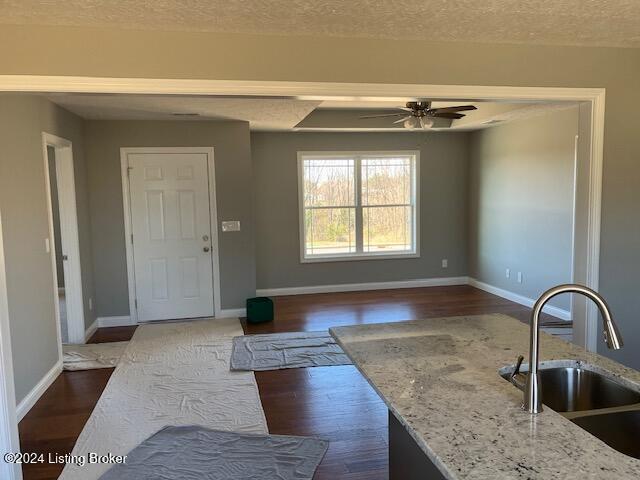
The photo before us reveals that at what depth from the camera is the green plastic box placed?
580 centimetres

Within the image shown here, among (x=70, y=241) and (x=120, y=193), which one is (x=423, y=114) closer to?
(x=120, y=193)

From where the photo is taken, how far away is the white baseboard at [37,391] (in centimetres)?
352

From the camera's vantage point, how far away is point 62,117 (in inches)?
189

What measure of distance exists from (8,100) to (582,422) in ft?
13.1

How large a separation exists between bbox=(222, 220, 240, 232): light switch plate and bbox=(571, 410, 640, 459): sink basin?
16.0 ft

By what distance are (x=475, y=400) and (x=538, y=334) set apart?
0.31 m

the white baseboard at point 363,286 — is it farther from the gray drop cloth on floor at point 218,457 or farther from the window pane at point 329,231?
the gray drop cloth on floor at point 218,457

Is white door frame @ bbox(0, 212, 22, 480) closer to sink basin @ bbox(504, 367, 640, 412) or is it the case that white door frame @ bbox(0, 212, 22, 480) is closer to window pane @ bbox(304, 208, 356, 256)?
sink basin @ bbox(504, 367, 640, 412)

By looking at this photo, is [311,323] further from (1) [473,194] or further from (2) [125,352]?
(1) [473,194]

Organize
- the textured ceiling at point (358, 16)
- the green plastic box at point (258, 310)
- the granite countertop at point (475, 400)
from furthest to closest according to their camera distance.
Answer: the green plastic box at point (258, 310) → the textured ceiling at point (358, 16) → the granite countertop at point (475, 400)

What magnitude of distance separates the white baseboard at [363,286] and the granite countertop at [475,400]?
4992mm

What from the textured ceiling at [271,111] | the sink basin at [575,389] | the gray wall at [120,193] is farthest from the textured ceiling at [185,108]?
the sink basin at [575,389]

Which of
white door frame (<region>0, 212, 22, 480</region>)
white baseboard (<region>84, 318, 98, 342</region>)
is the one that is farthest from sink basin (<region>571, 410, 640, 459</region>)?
white baseboard (<region>84, 318, 98, 342</region>)

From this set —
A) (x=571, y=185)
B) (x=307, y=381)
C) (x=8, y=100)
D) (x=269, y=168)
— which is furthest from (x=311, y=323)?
(x=8, y=100)
